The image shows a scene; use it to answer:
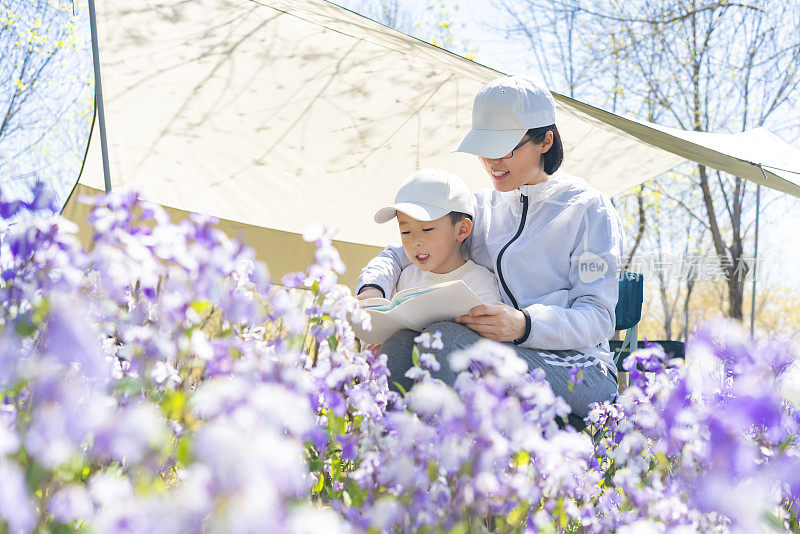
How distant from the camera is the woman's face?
2086 millimetres

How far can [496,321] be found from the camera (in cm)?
177

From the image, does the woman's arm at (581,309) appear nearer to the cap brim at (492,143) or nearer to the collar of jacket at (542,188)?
the collar of jacket at (542,188)

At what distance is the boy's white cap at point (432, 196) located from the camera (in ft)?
7.01

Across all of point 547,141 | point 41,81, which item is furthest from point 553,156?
point 41,81

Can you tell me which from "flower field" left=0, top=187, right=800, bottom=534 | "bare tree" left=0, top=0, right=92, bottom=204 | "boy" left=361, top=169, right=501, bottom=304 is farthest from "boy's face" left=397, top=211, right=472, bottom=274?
"bare tree" left=0, top=0, right=92, bottom=204

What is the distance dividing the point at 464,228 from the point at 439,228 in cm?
14

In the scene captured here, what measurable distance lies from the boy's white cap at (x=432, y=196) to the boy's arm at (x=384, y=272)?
0.22 metres

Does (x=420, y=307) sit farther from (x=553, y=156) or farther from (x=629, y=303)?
(x=629, y=303)

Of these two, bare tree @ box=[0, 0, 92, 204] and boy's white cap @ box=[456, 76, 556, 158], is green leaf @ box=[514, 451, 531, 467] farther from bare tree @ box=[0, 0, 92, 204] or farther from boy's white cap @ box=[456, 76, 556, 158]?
bare tree @ box=[0, 0, 92, 204]

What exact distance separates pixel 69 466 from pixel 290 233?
372cm

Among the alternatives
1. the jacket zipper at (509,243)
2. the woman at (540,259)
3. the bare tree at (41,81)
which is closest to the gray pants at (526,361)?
the woman at (540,259)

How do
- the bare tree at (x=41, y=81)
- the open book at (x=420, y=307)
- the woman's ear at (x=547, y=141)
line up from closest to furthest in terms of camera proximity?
the open book at (x=420, y=307) < the woman's ear at (x=547, y=141) < the bare tree at (x=41, y=81)

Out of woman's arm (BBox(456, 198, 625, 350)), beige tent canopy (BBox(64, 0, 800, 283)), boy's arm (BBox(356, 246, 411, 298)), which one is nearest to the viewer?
woman's arm (BBox(456, 198, 625, 350))

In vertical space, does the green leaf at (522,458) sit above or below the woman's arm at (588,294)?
above
